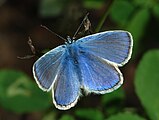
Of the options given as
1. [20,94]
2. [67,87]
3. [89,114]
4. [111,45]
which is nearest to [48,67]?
[67,87]

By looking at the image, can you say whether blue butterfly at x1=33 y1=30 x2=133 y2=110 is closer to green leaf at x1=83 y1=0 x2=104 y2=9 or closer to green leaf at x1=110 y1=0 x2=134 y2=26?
green leaf at x1=110 y1=0 x2=134 y2=26

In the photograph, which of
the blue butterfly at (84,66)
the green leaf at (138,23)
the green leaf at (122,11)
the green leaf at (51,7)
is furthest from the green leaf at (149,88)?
the green leaf at (51,7)

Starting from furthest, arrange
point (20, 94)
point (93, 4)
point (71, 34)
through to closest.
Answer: point (93, 4) → point (20, 94) → point (71, 34)

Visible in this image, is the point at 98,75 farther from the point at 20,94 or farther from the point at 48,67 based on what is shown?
the point at 20,94

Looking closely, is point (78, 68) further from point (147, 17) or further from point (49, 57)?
point (147, 17)

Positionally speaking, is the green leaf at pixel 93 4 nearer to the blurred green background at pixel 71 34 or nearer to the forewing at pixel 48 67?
the blurred green background at pixel 71 34

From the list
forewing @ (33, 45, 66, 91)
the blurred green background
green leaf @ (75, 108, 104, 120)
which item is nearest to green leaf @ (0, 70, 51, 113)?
the blurred green background
